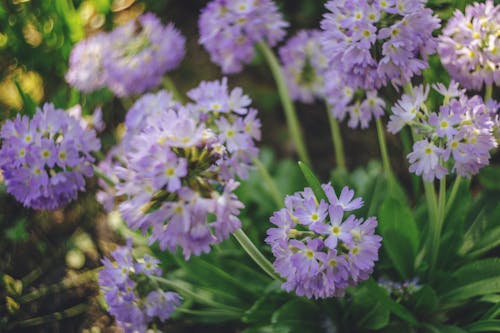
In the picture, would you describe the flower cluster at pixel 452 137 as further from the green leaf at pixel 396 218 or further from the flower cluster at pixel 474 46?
the green leaf at pixel 396 218

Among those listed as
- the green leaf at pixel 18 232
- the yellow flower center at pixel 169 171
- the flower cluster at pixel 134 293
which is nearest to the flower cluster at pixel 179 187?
the yellow flower center at pixel 169 171

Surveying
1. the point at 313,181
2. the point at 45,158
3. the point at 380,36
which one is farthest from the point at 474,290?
the point at 45,158

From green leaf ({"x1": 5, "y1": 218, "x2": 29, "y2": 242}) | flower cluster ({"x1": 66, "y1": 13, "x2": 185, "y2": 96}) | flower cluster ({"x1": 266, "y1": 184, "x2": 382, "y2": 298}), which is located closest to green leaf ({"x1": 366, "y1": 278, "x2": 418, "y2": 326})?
flower cluster ({"x1": 266, "y1": 184, "x2": 382, "y2": 298})

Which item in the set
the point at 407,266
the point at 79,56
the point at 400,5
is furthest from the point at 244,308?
the point at 79,56

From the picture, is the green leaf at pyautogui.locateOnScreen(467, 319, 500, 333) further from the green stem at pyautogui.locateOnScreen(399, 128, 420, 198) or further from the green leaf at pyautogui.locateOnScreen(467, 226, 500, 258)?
the green stem at pyautogui.locateOnScreen(399, 128, 420, 198)

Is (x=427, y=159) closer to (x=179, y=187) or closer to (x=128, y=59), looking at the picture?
(x=179, y=187)

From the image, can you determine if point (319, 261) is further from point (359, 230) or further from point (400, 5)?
point (400, 5)
